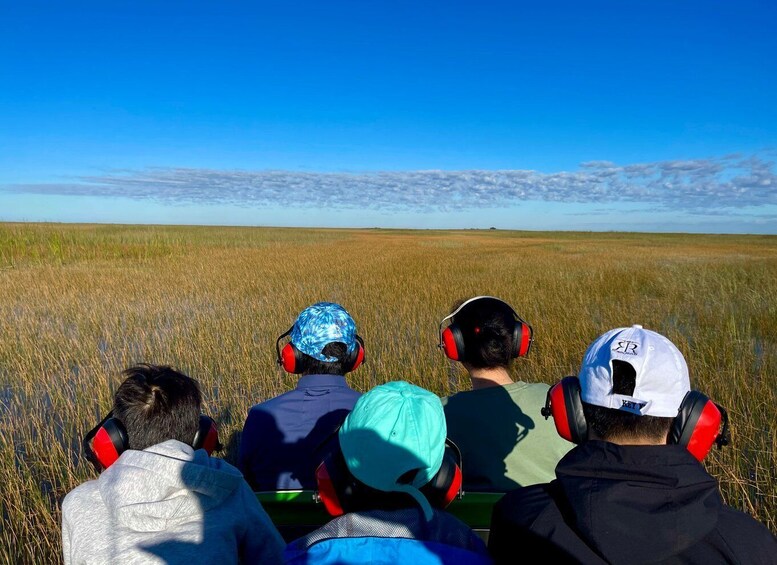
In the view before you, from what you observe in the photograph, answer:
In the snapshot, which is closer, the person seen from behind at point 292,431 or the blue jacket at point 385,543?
the blue jacket at point 385,543

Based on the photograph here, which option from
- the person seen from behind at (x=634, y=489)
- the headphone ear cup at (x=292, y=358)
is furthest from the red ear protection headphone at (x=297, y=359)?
the person seen from behind at (x=634, y=489)

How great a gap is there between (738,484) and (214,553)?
3216 millimetres

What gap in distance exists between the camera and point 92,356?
19.9ft

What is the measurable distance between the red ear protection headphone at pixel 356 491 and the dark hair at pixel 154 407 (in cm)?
71

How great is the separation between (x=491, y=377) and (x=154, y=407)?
1530mm

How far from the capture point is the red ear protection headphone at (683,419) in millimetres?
1398

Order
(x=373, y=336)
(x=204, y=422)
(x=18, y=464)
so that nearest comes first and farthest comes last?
(x=204, y=422) → (x=18, y=464) → (x=373, y=336)

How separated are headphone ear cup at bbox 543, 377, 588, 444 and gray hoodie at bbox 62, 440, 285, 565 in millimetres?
969

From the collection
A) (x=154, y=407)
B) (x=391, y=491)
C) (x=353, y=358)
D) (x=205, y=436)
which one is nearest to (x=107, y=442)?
(x=154, y=407)

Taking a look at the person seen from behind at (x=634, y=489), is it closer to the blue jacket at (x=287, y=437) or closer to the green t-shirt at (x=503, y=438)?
the green t-shirt at (x=503, y=438)

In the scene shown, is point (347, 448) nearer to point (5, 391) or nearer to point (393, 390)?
point (393, 390)

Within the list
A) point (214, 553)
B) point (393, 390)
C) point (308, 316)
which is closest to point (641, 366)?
point (393, 390)

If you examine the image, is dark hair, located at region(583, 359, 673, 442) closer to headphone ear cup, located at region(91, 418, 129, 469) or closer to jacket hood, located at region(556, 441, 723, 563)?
jacket hood, located at region(556, 441, 723, 563)

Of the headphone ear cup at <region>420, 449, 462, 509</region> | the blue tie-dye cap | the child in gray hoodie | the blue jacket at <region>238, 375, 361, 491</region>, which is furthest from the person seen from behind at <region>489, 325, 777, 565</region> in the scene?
the blue tie-dye cap
